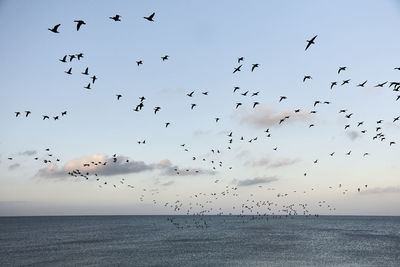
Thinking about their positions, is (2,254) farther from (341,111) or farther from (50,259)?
(341,111)

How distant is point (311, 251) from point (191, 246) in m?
34.1

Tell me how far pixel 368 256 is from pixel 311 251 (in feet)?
44.0

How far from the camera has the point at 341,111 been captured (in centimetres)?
4434

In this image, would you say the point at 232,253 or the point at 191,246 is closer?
the point at 232,253

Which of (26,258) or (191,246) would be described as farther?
(191,246)

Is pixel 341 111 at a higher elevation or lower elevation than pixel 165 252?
higher

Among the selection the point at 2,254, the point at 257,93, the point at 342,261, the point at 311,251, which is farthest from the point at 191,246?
→ the point at 257,93

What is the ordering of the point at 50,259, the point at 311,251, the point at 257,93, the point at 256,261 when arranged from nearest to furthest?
the point at 257,93 < the point at 256,261 < the point at 50,259 < the point at 311,251

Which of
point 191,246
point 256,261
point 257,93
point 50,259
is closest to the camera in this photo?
point 257,93

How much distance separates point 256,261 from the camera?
7738 cm

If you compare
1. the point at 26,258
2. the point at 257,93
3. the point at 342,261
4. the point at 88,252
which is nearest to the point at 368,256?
the point at 342,261

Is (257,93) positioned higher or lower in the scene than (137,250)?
higher

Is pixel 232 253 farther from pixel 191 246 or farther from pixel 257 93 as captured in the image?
pixel 257 93

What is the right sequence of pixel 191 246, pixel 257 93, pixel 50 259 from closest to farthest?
pixel 257 93
pixel 50 259
pixel 191 246
